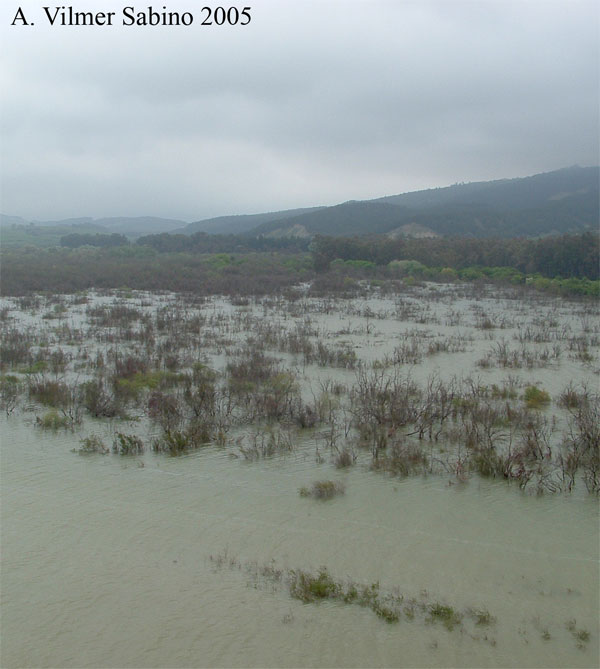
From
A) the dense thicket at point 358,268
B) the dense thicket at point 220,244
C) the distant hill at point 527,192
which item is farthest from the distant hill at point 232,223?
the dense thicket at point 358,268

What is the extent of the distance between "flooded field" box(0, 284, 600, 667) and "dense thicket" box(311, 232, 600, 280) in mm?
22018

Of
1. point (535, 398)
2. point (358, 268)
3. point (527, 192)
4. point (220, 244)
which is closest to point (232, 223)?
point (527, 192)

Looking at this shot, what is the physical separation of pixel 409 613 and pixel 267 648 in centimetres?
98

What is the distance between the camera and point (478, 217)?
8144 cm

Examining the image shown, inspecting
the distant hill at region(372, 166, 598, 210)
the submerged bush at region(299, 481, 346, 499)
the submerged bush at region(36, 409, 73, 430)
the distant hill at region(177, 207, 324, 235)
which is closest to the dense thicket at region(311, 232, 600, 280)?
the submerged bush at region(299, 481, 346, 499)

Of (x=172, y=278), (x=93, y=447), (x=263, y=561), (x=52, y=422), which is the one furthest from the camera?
(x=172, y=278)

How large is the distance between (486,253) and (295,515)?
111 feet

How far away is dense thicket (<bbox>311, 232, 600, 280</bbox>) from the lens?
30.1 m

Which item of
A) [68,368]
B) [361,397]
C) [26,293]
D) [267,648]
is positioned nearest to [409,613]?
[267,648]

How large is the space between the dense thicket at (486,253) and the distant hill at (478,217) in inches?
1157

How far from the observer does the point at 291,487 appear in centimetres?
571

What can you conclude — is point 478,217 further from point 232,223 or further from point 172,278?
point 232,223

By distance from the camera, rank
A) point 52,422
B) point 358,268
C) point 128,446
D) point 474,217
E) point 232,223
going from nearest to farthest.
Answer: point 128,446 → point 52,422 → point 358,268 → point 474,217 → point 232,223

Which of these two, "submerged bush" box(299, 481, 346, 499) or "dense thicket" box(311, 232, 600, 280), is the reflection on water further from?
"dense thicket" box(311, 232, 600, 280)
